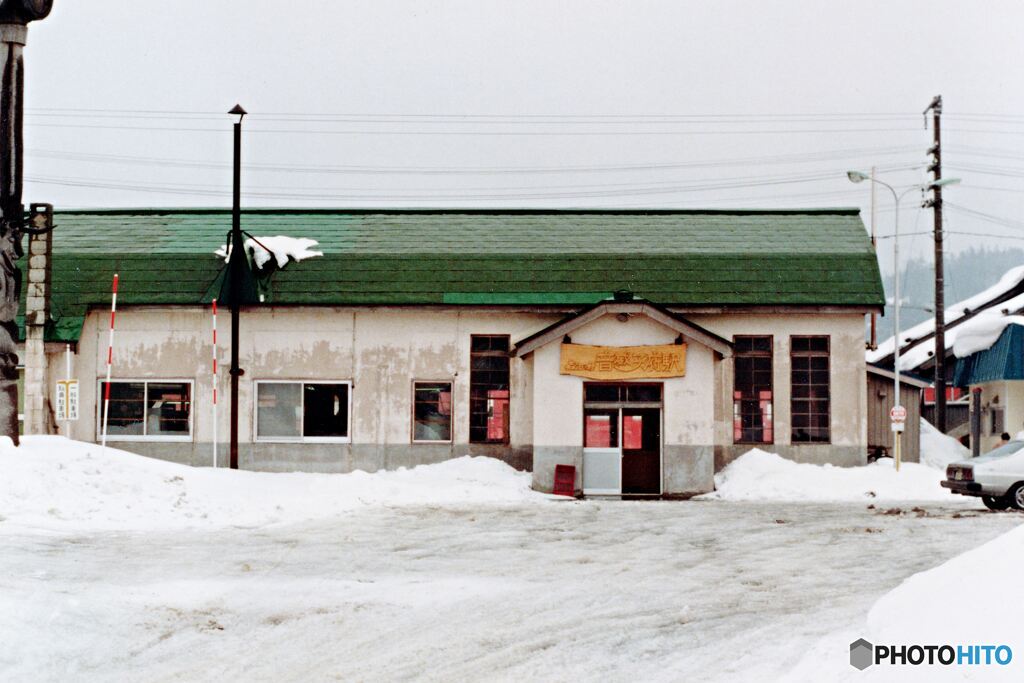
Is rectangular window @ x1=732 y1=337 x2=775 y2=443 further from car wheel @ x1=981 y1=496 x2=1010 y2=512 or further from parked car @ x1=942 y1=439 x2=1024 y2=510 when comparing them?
car wheel @ x1=981 y1=496 x2=1010 y2=512

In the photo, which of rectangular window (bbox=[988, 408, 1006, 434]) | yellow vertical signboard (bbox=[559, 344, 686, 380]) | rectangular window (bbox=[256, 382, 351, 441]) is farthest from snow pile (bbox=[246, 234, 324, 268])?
rectangular window (bbox=[988, 408, 1006, 434])

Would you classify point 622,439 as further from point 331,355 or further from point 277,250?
point 277,250

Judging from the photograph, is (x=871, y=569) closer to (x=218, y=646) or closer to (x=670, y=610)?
(x=670, y=610)

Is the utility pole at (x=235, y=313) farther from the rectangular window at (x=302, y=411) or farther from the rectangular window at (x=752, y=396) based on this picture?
→ the rectangular window at (x=752, y=396)

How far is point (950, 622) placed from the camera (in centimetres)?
958

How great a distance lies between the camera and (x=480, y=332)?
3156cm

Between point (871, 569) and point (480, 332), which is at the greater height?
point (480, 332)

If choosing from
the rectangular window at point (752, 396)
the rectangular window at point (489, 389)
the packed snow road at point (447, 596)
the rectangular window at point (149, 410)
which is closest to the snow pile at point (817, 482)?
the rectangular window at point (752, 396)

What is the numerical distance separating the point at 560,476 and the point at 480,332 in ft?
14.5

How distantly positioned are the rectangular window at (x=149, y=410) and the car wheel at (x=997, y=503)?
734 inches

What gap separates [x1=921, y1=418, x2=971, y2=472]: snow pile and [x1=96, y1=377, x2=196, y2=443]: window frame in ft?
68.3

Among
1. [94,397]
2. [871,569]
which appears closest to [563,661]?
[871,569]

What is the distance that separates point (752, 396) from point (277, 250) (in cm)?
1265

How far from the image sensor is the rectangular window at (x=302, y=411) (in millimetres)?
31375
